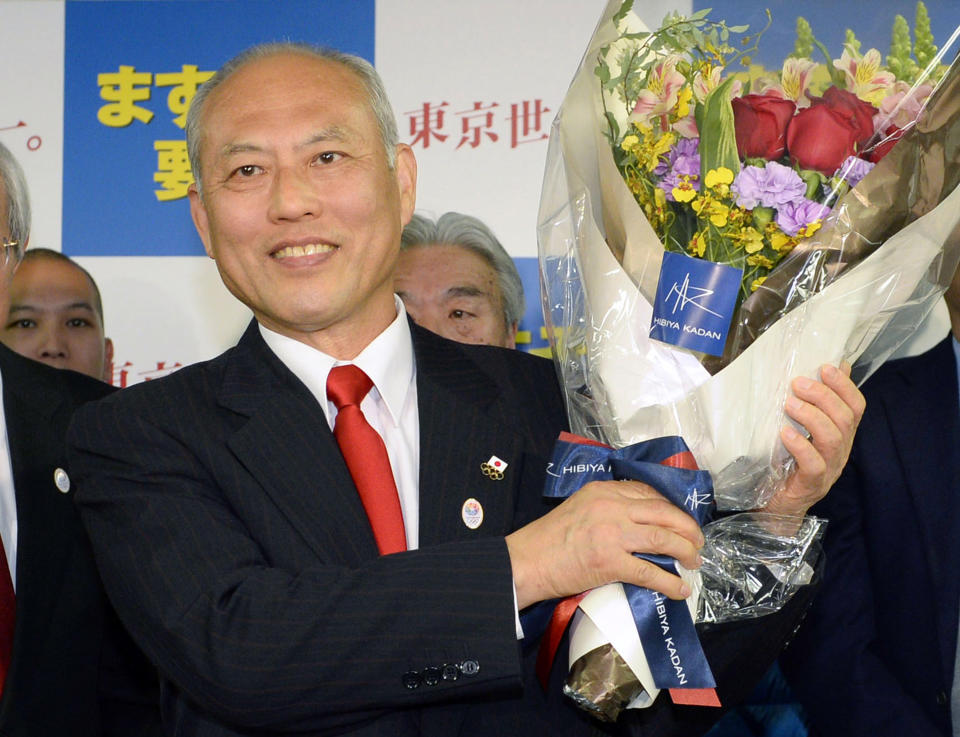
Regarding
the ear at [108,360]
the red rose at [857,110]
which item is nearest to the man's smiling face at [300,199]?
the red rose at [857,110]

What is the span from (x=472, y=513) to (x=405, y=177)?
24.2 inches

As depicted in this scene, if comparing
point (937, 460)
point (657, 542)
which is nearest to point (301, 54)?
point (657, 542)

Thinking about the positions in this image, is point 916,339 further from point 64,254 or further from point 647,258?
point 64,254

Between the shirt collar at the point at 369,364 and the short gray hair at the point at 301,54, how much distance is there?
0.28 metres

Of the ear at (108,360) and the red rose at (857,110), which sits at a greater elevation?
the red rose at (857,110)

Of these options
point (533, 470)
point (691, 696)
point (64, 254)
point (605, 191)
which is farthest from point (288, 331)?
point (64, 254)

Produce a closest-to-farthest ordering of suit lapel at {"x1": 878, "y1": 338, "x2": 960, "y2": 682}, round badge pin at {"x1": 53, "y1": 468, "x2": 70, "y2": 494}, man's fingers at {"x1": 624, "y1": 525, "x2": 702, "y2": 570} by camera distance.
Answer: man's fingers at {"x1": 624, "y1": 525, "x2": 702, "y2": 570} → suit lapel at {"x1": 878, "y1": 338, "x2": 960, "y2": 682} → round badge pin at {"x1": 53, "y1": 468, "x2": 70, "y2": 494}

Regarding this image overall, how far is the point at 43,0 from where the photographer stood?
2969 millimetres

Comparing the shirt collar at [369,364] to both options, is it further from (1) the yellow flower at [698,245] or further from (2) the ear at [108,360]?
(2) the ear at [108,360]

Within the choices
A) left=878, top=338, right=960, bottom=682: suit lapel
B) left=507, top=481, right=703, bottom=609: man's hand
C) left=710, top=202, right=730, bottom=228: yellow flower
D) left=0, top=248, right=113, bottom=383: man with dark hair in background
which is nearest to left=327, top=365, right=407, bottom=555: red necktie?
left=507, top=481, right=703, bottom=609: man's hand

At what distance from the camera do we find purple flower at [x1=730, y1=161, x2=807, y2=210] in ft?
4.76

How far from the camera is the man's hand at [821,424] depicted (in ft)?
4.74

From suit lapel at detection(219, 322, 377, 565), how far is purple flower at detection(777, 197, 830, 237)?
0.68 meters

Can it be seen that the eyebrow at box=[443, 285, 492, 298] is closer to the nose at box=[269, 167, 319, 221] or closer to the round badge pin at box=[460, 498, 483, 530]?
the nose at box=[269, 167, 319, 221]
